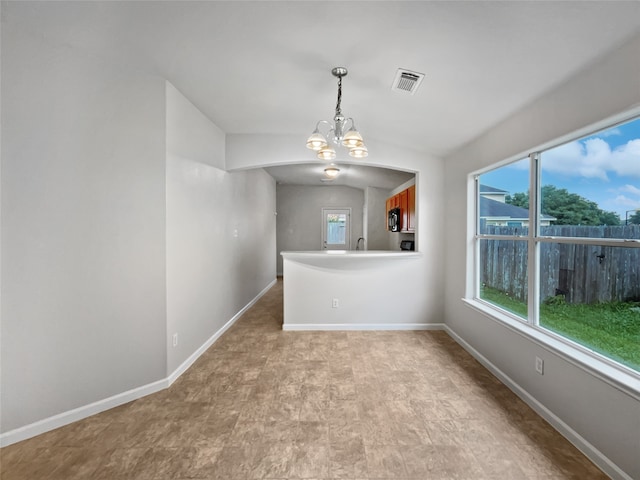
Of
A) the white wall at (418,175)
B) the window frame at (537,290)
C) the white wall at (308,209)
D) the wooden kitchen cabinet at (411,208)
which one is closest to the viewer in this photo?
the window frame at (537,290)

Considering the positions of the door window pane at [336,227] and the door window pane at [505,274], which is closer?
the door window pane at [505,274]

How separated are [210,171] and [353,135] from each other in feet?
6.34

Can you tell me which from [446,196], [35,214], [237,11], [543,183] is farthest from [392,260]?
[35,214]

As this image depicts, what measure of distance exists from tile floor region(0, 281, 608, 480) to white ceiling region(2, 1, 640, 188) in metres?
2.36

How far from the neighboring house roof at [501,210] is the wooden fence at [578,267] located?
0.36 ft

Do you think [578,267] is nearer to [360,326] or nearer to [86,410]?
[360,326]

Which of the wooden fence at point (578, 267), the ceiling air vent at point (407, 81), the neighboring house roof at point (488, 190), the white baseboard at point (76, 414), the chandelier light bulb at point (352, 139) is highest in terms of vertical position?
the ceiling air vent at point (407, 81)

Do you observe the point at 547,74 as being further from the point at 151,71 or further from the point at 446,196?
the point at 151,71

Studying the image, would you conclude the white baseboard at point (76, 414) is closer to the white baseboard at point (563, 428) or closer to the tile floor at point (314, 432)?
the tile floor at point (314, 432)

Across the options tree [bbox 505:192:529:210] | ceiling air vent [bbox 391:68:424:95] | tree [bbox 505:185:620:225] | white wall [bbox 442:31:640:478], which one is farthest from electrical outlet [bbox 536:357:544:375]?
ceiling air vent [bbox 391:68:424:95]

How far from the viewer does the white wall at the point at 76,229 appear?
195cm

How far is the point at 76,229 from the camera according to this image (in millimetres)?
2188

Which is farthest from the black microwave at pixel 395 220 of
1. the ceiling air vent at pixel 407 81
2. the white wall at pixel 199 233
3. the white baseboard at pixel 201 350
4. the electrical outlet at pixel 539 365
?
the electrical outlet at pixel 539 365

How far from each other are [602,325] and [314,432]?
198 centimetres
